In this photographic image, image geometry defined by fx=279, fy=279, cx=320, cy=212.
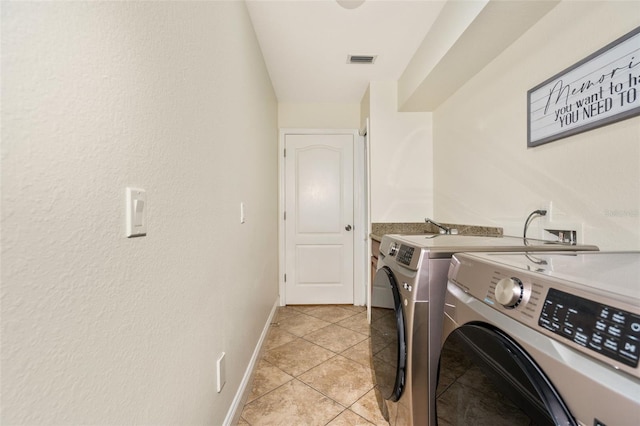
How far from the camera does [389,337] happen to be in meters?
1.23

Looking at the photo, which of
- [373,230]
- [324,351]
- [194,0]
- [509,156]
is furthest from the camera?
[373,230]

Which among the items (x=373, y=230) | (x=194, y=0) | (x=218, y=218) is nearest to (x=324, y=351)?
(x=373, y=230)

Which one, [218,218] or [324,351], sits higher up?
[218,218]

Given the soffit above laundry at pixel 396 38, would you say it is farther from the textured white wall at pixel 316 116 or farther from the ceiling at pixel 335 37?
the textured white wall at pixel 316 116

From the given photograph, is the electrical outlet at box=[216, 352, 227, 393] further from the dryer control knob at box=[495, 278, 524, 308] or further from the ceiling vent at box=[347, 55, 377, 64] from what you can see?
the ceiling vent at box=[347, 55, 377, 64]

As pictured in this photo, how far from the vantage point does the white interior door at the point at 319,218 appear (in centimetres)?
327

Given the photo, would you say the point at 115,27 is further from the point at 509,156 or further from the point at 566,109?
the point at 509,156

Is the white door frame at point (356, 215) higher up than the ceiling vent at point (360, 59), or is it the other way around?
the ceiling vent at point (360, 59)

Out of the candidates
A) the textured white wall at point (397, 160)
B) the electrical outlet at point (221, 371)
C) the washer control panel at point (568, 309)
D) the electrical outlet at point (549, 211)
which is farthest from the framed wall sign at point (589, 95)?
the electrical outlet at point (221, 371)

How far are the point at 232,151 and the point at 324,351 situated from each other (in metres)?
1.68

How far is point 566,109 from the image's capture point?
1.24 metres

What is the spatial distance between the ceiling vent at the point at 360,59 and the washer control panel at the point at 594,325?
225 cm

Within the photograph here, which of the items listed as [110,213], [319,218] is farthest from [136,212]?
[319,218]

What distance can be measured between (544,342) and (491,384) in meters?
0.17
